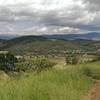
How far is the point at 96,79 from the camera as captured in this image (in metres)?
19.1

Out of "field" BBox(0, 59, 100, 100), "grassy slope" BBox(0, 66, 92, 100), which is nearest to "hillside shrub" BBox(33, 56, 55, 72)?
"field" BBox(0, 59, 100, 100)

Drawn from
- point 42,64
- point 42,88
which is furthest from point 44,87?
point 42,64

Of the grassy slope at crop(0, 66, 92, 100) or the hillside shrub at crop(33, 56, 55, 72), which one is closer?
the grassy slope at crop(0, 66, 92, 100)

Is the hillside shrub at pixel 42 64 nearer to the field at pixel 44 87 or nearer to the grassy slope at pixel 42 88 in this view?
the field at pixel 44 87

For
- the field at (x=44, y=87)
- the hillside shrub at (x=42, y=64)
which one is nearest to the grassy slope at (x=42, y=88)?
the field at (x=44, y=87)

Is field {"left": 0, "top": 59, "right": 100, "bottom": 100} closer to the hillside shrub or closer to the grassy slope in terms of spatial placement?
the grassy slope

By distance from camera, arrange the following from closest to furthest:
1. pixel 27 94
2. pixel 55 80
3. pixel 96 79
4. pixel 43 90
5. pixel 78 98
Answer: pixel 27 94
pixel 43 90
pixel 78 98
pixel 55 80
pixel 96 79

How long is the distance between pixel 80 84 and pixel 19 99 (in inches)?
236

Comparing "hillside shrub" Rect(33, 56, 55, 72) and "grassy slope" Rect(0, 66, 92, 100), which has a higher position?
"grassy slope" Rect(0, 66, 92, 100)

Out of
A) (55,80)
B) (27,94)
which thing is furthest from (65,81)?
(27,94)

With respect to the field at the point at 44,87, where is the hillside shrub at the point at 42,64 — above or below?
below

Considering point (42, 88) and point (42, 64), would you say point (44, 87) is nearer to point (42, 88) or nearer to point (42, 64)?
point (42, 88)

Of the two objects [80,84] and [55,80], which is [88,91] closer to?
[80,84]

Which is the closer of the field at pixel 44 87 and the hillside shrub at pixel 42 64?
the field at pixel 44 87
